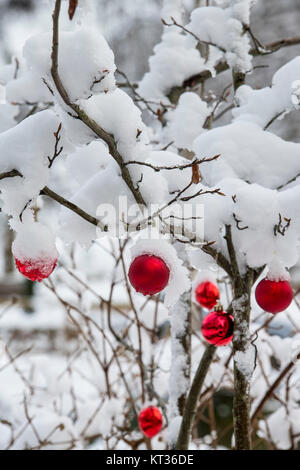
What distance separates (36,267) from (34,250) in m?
0.05

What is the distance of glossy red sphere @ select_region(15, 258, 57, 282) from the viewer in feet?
3.93

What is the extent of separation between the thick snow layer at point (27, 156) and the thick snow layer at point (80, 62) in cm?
16

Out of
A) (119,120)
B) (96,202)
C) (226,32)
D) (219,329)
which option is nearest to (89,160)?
(96,202)

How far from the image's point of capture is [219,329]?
146 centimetres

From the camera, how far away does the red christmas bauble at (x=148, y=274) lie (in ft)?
3.99

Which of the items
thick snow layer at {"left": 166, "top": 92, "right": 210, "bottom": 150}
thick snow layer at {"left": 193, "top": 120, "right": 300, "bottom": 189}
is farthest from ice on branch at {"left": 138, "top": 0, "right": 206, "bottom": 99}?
thick snow layer at {"left": 193, "top": 120, "right": 300, "bottom": 189}

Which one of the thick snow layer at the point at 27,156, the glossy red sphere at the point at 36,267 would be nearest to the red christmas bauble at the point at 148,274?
the glossy red sphere at the point at 36,267

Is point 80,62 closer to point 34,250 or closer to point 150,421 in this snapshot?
point 34,250

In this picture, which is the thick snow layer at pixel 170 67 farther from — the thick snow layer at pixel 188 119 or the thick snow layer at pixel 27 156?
the thick snow layer at pixel 27 156

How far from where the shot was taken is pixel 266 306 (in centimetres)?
134

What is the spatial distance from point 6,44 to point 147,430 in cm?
1020

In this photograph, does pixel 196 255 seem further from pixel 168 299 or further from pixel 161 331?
pixel 161 331

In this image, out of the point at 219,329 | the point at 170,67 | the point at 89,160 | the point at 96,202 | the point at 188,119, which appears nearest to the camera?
the point at 96,202
